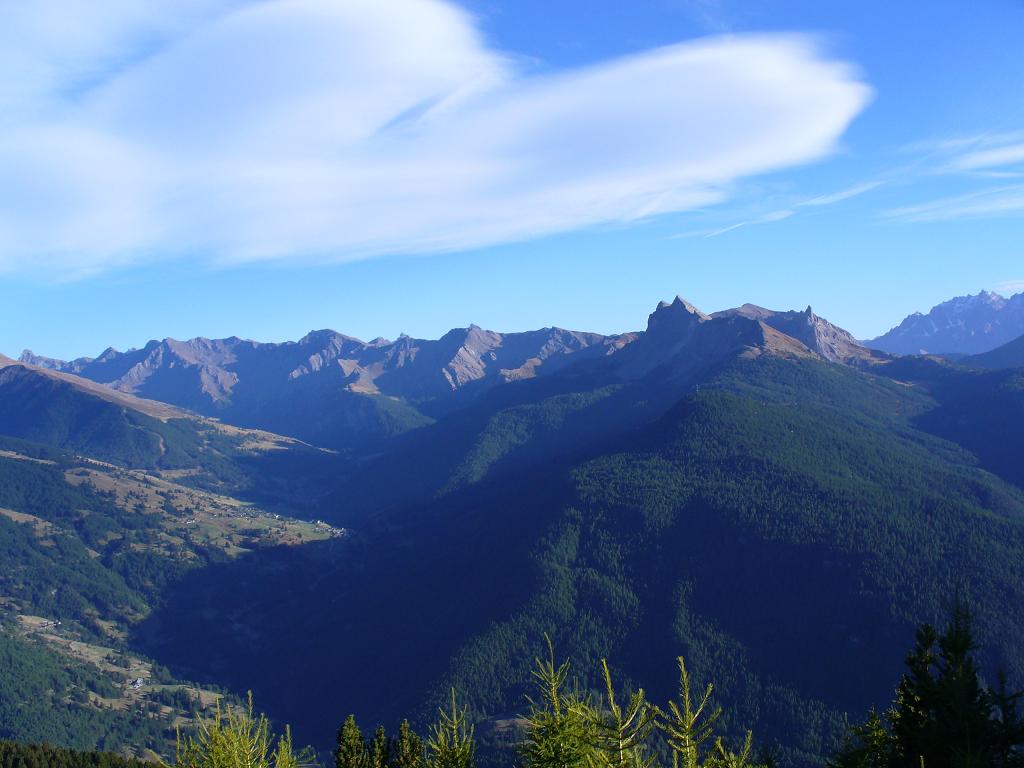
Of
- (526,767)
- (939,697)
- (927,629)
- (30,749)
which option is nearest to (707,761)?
(526,767)

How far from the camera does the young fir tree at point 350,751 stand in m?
50.6

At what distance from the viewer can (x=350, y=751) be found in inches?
2020

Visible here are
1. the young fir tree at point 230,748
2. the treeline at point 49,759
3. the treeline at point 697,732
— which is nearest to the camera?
the treeline at point 697,732

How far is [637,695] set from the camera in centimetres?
2530

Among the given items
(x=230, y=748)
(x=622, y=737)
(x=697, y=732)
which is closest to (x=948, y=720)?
(x=697, y=732)

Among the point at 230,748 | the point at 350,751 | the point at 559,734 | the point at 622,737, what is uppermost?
the point at 622,737

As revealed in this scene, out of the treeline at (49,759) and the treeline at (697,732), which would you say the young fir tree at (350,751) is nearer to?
the treeline at (697,732)

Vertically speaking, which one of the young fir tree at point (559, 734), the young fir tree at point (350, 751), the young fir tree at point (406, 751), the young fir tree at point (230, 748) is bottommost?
the young fir tree at point (406, 751)

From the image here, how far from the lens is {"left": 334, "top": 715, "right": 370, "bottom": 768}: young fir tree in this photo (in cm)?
5056

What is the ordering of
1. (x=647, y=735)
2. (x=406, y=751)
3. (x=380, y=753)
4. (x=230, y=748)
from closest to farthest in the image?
1. (x=647, y=735)
2. (x=230, y=748)
3. (x=380, y=753)
4. (x=406, y=751)

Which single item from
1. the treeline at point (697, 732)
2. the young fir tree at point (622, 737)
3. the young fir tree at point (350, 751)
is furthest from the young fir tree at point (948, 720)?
the young fir tree at point (350, 751)

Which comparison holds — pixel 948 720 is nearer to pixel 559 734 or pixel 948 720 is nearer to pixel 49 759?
pixel 559 734

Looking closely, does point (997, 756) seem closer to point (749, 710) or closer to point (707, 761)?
point (707, 761)

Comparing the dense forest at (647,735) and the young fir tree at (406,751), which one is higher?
the dense forest at (647,735)
